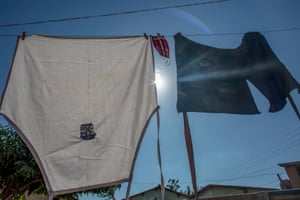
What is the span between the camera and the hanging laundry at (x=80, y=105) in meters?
2.09

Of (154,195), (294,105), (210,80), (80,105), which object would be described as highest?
(154,195)

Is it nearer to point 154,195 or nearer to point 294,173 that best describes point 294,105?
point 294,173

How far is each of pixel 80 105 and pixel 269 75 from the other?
2.83 m

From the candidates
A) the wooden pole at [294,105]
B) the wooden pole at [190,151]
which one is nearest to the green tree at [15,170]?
the wooden pole at [190,151]

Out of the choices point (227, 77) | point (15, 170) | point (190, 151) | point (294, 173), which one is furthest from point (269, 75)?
point (15, 170)

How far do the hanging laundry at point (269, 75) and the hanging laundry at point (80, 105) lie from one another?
1.63 m

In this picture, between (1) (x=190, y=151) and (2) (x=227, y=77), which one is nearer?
(1) (x=190, y=151)

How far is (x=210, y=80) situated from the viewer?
2895mm

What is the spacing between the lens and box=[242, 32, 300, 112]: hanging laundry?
2869 mm

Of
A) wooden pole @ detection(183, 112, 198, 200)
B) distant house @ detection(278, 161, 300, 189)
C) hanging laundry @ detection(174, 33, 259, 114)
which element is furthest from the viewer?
hanging laundry @ detection(174, 33, 259, 114)

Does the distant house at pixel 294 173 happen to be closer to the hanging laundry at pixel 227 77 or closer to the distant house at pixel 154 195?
the hanging laundry at pixel 227 77

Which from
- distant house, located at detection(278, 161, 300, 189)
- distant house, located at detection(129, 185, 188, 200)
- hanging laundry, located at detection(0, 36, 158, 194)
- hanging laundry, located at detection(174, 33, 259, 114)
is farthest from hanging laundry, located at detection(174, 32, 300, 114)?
distant house, located at detection(129, 185, 188, 200)

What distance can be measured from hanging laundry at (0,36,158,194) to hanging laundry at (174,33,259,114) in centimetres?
48

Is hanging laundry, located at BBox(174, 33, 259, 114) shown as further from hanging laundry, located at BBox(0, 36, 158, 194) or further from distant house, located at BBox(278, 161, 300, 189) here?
distant house, located at BBox(278, 161, 300, 189)
